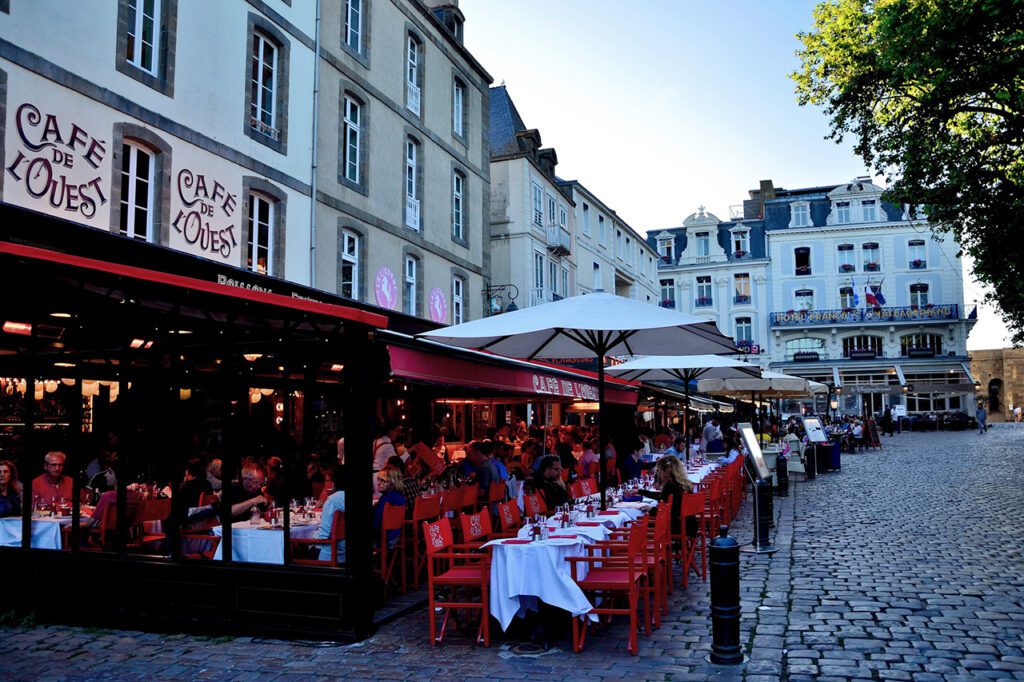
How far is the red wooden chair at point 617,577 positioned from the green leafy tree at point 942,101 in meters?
11.7

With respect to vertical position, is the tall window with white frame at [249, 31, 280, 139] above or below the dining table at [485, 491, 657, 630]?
above

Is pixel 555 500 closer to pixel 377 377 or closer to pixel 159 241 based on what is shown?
pixel 377 377

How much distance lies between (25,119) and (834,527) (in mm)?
11625

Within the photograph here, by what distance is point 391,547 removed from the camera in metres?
7.99

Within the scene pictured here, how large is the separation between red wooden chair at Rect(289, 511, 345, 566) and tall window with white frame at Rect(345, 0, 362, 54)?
11576 mm

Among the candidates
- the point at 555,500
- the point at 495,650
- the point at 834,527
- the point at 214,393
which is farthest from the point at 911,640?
the point at 214,393

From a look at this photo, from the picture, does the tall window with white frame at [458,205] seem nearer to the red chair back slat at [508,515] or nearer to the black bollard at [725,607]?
the red chair back slat at [508,515]

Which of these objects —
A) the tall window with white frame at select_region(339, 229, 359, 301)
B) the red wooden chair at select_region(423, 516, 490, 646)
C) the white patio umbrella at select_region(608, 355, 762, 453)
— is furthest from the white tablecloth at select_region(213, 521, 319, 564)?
the tall window with white frame at select_region(339, 229, 359, 301)

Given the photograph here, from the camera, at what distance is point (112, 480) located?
795 cm

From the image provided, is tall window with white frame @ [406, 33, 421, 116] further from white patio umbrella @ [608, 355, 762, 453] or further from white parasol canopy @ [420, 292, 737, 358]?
white parasol canopy @ [420, 292, 737, 358]

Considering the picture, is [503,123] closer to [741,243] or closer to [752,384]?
[752,384]

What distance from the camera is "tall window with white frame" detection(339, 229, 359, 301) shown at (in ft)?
50.6

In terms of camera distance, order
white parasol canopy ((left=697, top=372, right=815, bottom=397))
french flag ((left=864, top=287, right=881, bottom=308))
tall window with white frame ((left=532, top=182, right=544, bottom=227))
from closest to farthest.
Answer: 1. white parasol canopy ((left=697, top=372, right=815, bottom=397))
2. tall window with white frame ((left=532, top=182, right=544, bottom=227))
3. french flag ((left=864, top=287, right=881, bottom=308))

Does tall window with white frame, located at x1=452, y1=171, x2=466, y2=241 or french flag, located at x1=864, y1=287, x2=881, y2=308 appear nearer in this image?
tall window with white frame, located at x1=452, y1=171, x2=466, y2=241
